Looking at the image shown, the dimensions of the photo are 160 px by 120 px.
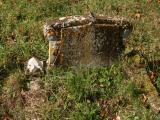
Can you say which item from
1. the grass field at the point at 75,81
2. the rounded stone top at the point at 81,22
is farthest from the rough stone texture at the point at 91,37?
the grass field at the point at 75,81

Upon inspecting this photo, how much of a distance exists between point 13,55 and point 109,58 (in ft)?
5.44

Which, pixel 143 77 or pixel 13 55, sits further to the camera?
pixel 13 55

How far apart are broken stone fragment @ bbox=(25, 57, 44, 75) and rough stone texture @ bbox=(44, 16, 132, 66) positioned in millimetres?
402

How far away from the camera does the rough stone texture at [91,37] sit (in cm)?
636

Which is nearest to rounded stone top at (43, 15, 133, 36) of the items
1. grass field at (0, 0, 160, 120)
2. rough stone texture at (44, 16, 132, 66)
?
rough stone texture at (44, 16, 132, 66)

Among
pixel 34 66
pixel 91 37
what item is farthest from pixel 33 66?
pixel 91 37

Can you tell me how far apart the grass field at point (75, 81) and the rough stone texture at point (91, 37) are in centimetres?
17

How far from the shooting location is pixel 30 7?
8.33 meters

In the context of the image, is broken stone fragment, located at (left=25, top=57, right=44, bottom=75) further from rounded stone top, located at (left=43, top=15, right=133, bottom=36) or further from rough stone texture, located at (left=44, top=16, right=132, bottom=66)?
rounded stone top, located at (left=43, top=15, right=133, bottom=36)

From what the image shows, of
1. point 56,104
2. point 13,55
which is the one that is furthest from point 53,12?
point 56,104

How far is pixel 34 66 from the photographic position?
6703mm

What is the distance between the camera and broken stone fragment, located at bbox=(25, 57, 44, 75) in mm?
6680

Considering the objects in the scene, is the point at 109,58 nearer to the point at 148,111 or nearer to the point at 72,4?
the point at 148,111

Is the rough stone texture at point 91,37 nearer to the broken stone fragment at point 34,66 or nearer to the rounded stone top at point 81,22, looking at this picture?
the rounded stone top at point 81,22
